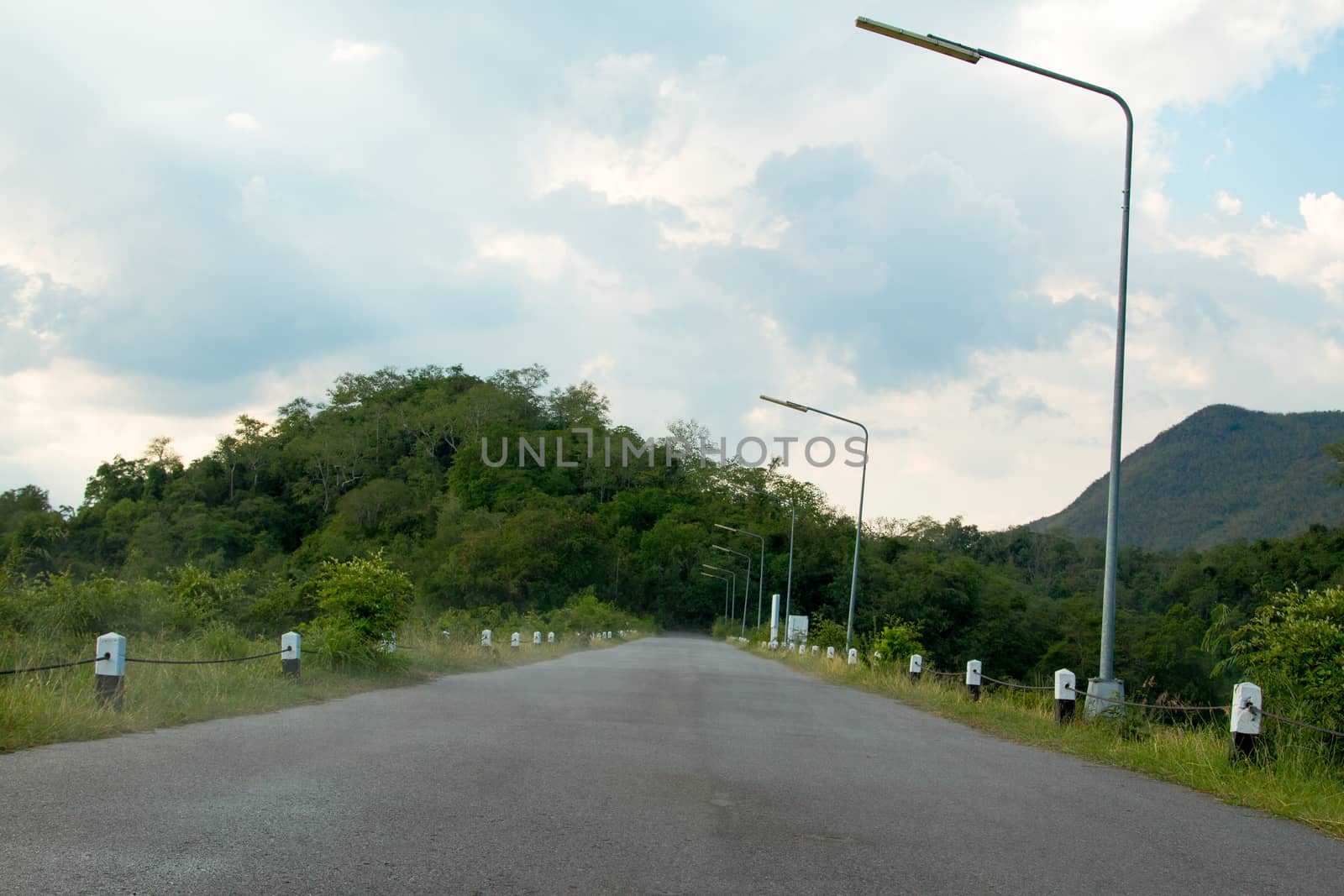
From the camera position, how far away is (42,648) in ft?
38.1

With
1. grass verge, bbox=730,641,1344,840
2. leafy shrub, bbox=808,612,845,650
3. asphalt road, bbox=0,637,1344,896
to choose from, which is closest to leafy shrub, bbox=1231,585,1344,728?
grass verge, bbox=730,641,1344,840

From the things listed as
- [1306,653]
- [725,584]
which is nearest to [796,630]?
[1306,653]

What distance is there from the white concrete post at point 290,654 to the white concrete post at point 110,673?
363cm

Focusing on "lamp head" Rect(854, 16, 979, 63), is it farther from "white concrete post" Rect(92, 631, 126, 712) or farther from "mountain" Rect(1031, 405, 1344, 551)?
"mountain" Rect(1031, 405, 1344, 551)

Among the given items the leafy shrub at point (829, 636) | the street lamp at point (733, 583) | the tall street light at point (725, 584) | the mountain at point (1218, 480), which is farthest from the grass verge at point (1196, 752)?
the mountain at point (1218, 480)

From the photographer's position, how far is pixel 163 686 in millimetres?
10328

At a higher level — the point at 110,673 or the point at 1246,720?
the point at 1246,720

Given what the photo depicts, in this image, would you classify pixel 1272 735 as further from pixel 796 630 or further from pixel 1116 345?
pixel 796 630

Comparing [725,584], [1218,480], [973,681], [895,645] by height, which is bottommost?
[725,584]

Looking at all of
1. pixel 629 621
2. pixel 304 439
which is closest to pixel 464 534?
pixel 629 621

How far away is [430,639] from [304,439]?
96.5 meters

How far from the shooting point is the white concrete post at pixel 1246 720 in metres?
8.43

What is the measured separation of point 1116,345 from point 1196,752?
5523 mm

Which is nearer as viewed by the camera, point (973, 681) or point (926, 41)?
point (926, 41)
